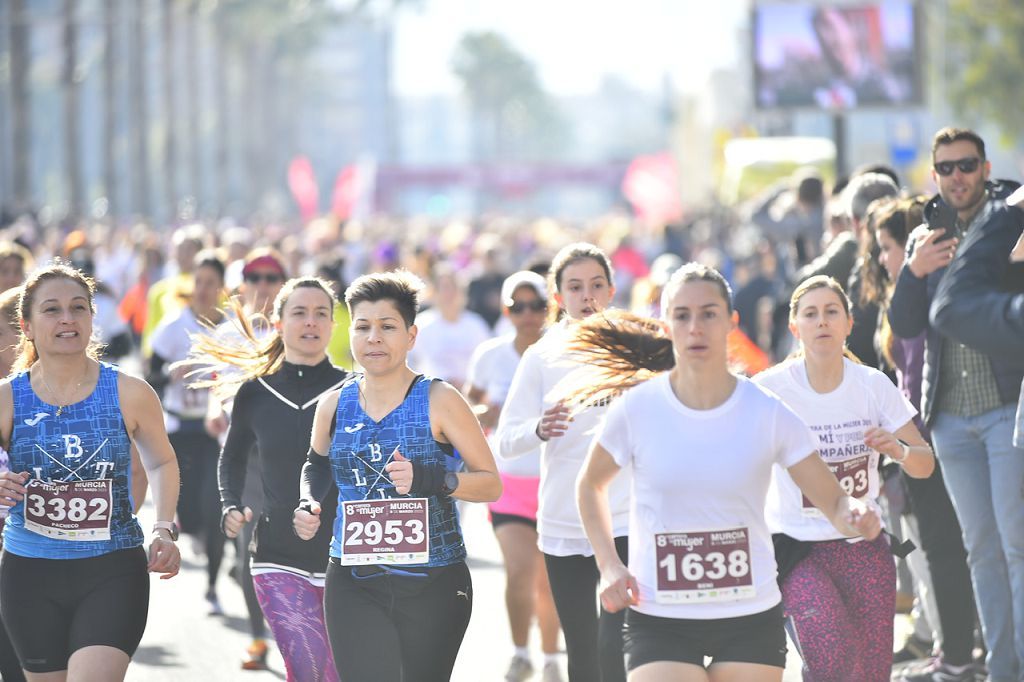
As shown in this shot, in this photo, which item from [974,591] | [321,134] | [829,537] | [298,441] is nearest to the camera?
[829,537]

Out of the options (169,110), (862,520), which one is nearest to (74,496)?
(862,520)

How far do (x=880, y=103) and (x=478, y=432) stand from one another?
621 inches

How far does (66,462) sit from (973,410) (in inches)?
140

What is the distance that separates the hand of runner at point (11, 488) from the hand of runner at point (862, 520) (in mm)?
2579

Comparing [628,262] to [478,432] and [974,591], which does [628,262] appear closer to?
[974,591]

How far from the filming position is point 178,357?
11.0m

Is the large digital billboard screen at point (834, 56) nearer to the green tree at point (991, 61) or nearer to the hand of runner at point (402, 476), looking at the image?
the green tree at point (991, 61)

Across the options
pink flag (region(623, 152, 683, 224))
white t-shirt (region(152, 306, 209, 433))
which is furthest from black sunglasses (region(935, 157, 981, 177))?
pink flag (region(623, 152, 683, 224))

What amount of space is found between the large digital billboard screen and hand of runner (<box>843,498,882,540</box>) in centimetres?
1549

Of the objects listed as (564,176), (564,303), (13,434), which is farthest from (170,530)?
(564,176)

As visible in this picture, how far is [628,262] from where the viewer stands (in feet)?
71.7

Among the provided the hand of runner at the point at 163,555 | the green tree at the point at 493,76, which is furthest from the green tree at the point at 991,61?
the green tree at the point at 493,76

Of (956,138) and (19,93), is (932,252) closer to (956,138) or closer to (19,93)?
(956,138)

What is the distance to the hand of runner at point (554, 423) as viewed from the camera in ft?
21.4
